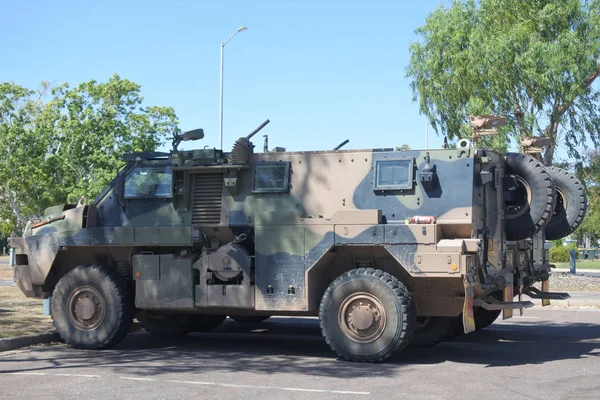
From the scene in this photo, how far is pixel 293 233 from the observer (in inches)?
448

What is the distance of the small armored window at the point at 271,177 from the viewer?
1190cm

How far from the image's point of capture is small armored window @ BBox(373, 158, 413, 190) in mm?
11352

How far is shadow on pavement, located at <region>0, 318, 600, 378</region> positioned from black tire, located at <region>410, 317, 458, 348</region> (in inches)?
5.9

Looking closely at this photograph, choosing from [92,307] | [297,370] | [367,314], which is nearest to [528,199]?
[367,314]

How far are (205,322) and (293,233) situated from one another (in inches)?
144

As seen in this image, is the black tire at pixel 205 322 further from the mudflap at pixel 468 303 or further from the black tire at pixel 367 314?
the mudflap at pixel 468 303

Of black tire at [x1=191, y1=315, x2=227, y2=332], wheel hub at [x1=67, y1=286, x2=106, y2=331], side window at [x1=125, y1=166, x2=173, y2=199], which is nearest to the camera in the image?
wheel hub at [x1=67, y1=286, x2=106, y2=331]

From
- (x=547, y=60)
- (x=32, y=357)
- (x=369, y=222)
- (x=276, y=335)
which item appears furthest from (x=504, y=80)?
(x=32, y=357)

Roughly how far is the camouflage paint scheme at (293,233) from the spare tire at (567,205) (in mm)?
1868

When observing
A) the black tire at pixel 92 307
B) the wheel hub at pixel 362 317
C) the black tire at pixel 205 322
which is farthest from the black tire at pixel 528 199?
the black tire at pixel 92 307

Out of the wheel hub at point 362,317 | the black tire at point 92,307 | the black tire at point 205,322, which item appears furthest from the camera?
the black tire at point 205,322

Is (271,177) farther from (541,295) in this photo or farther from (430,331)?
(541,295)

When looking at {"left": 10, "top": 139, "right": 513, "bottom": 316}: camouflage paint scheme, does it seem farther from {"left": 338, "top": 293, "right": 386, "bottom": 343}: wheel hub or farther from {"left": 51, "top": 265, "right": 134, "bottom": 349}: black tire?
{"left": 338, "top": 293, "right": 386, "bottom": 343}: wheel hub

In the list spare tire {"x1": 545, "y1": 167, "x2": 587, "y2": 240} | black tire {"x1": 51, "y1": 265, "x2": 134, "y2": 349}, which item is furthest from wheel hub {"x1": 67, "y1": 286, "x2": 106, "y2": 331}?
spare tire {"x1": 545, "y1": 167, "x2": 587, "y2": 240}
